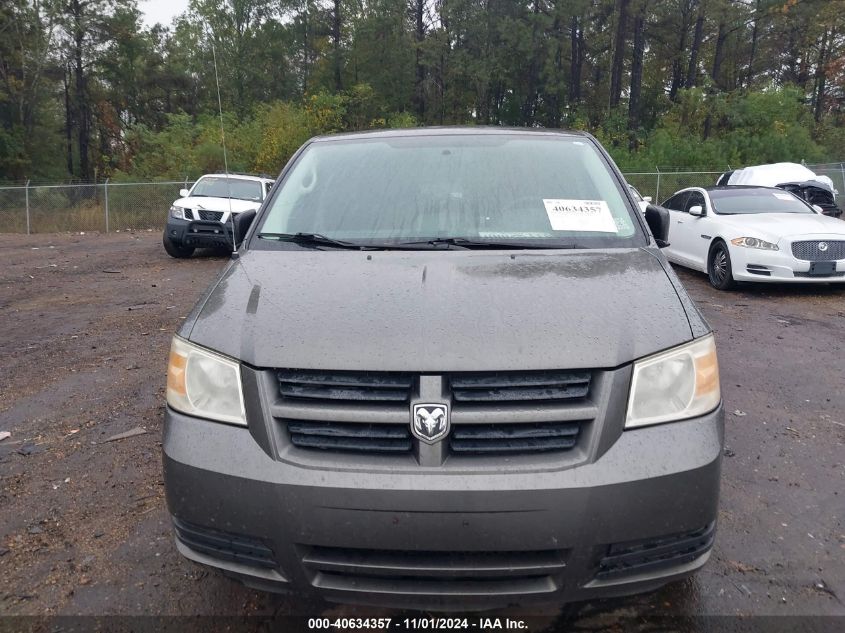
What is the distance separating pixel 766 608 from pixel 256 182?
42.2ft

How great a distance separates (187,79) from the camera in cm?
4778

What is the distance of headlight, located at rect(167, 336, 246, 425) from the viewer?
2123 mm

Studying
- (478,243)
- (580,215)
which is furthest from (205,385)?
(580,215)

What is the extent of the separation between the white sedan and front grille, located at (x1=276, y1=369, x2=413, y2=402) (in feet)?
22.3

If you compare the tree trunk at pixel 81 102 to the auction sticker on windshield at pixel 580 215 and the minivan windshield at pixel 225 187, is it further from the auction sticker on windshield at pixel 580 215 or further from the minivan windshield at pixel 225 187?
the auction sticker on windshield at pixel 580 215

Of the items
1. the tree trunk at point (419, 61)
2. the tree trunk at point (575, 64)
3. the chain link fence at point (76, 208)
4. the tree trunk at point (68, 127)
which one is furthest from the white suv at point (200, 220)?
the tree trunk at point (68, 127)

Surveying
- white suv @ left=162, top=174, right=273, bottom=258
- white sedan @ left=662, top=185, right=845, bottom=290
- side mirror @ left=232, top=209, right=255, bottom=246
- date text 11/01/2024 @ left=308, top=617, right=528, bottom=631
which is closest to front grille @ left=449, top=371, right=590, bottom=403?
date text 11/01/2024 @ left=308, top=617, right=528, bottom=631

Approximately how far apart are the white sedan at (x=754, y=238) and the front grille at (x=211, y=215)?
8.04m

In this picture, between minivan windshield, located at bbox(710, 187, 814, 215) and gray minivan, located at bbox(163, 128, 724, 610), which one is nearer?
gray minivan, located at bbox(163, 128, 724, 610)

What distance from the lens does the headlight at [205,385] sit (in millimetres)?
2123

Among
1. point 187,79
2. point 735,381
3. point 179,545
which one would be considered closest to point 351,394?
point 179,545

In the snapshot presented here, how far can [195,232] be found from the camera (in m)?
12.6

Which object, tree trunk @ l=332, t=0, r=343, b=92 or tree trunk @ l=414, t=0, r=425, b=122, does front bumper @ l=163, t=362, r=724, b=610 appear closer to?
tree trunk @ l=414, t=0, r=425, b=122

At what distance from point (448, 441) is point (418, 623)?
32.9 inches
